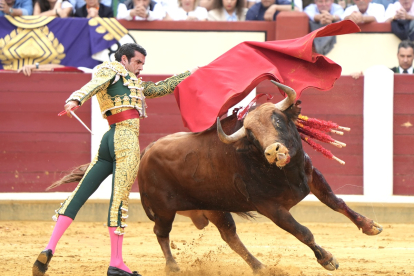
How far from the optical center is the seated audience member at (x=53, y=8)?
7.70 metres

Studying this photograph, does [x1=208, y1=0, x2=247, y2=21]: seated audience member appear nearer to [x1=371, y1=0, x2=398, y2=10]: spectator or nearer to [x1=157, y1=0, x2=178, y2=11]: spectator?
[x1=157, y1=0, x2=178, y2=11]: spectator

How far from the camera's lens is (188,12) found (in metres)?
7.86

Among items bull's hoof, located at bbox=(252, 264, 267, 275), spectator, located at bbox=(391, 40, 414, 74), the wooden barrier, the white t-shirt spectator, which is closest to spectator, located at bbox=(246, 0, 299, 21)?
the white t-shirt spectator

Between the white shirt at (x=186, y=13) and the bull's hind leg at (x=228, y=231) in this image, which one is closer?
the bull's hind leg at (x=228, y=231)

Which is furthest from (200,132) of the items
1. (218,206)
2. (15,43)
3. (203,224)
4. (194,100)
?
(15,43)

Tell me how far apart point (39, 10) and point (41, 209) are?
224cm

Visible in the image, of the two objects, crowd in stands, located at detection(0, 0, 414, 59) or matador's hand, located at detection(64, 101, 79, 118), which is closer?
matador's hand, located at detection(64, 101, 79, 118)

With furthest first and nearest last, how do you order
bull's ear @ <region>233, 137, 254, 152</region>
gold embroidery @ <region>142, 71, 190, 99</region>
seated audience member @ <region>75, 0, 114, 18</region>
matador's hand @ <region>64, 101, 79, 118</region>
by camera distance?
seated audience member @ <region>75, 0, 114, 18</region>
gold embroidery @ <region>142, 71, 190, 99</region>
bull's ear @ <region>233, 137, 254, 152</region>
matador's hand @ <region>64, 101, 79, 118</region>

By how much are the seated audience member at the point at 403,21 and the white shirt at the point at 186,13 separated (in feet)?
6.64

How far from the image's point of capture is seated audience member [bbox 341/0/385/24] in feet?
24.2

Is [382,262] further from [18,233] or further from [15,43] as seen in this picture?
[15,43]

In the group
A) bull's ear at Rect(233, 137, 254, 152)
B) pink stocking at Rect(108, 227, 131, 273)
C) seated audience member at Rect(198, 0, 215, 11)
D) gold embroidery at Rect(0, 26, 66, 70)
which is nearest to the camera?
bull's ear at Rect(233, 137, 254, 152)

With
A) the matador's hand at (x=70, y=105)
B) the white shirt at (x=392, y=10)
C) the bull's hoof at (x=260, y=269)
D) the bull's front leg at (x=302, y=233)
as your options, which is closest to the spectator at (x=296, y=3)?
the white shirt at (x=392, y=10)

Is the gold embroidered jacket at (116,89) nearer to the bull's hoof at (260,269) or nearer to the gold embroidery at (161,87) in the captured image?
the gold embroidery at (161,87)
